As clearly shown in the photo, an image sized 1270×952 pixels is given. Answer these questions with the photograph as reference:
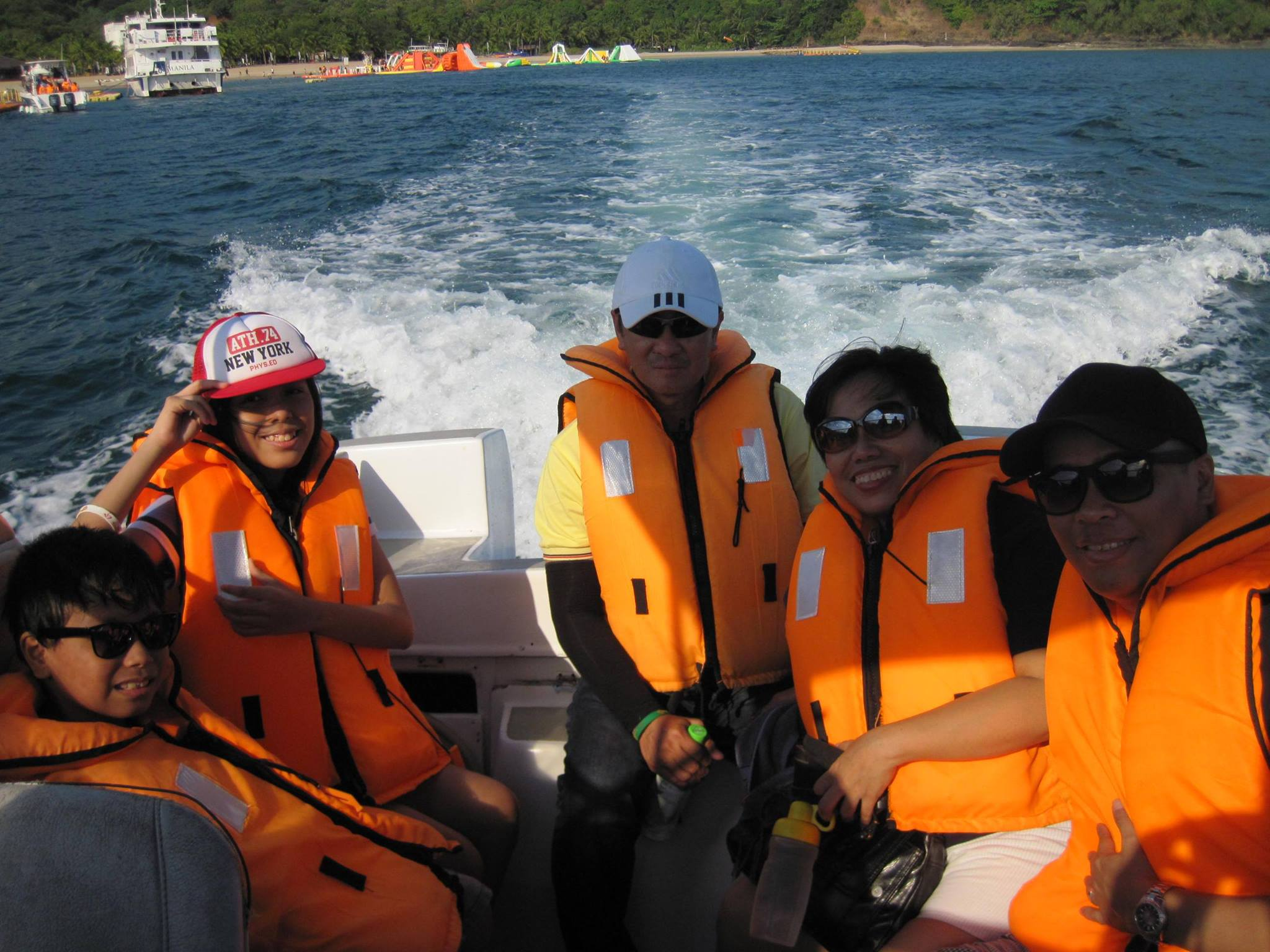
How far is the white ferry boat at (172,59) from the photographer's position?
45.3 m

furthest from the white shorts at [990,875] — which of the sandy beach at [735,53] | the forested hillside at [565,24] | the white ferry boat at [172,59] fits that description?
the forested hillside at [565,24]

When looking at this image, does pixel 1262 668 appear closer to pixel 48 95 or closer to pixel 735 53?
pixel 48 95

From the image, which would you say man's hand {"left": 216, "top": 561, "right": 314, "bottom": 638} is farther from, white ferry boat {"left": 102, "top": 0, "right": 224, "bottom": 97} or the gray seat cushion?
white ferry boat {"left": 102, "top": 0, "right": 224, "bottom": 97}

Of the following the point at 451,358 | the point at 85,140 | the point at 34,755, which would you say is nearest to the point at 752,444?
the point at 34,755

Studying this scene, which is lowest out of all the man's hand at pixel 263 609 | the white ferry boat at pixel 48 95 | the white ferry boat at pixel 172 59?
the man's hand at pixel 263 609

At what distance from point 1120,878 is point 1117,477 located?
495 millimetres

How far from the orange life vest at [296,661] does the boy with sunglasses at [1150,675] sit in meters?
1.12

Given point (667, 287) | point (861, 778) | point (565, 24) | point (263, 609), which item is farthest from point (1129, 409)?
point (565, 24)

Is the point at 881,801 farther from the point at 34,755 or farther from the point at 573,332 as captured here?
the point at 573,332

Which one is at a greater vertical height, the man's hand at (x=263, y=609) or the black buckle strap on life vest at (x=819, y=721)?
the man's hand at (x=263, y=609)

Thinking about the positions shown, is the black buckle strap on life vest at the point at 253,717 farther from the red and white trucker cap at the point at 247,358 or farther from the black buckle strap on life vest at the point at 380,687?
the red and white trucker cap at the point at 247,358

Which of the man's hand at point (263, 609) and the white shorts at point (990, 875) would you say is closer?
the white shorts at point (990, 875)

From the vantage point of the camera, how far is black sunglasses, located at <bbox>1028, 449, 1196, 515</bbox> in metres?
1.16

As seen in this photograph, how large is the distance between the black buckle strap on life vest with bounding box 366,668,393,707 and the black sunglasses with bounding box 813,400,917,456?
3.21 ft
